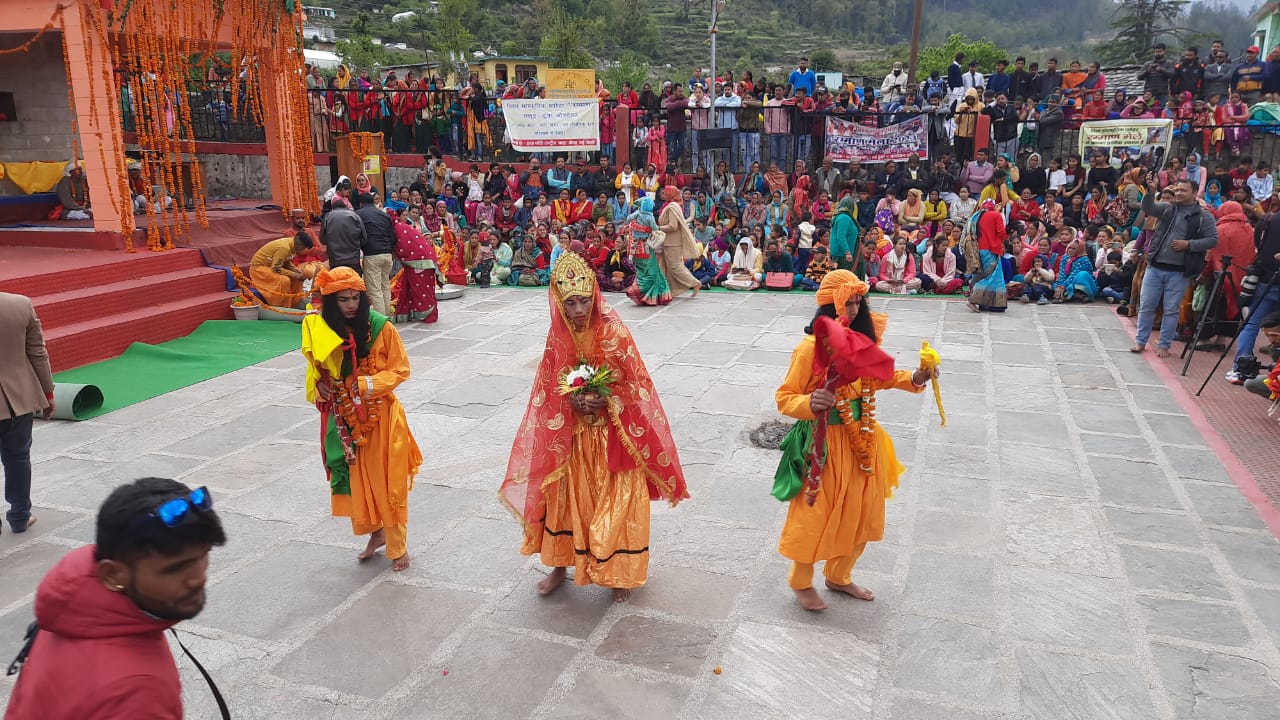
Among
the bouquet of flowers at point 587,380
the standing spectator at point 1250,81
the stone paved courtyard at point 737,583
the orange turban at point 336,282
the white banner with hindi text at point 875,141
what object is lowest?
the stone paved courtyard at point 737,583

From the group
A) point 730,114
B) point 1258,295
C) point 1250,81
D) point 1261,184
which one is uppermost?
point 1250,81

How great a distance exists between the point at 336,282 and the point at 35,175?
12329mm

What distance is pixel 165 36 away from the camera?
11.5m

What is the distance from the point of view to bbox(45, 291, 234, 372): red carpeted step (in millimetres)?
8898

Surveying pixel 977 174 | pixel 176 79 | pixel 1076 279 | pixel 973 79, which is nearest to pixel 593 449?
pixel 1076 279

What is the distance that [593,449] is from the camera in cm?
414

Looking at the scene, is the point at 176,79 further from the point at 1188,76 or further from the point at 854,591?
the point at 1188,76

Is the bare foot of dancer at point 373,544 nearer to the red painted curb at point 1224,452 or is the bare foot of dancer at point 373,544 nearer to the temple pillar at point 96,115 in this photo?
the red painted curb at point 1224,452

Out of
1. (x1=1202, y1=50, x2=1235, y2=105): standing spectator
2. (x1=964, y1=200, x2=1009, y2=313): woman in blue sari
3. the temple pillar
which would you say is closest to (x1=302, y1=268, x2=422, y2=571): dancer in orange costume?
the temple pillar

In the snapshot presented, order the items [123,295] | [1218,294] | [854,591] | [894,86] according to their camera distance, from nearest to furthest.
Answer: [854,591]
[1218,294]
[123,295]
[894,86]

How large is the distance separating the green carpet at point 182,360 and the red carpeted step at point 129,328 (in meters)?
0.11

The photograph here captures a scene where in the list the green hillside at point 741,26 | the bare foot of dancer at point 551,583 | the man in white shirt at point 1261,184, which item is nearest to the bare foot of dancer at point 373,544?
the bare foot of dancer at point 551,583

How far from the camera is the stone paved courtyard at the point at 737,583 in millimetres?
3650

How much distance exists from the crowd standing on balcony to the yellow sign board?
647 mm
